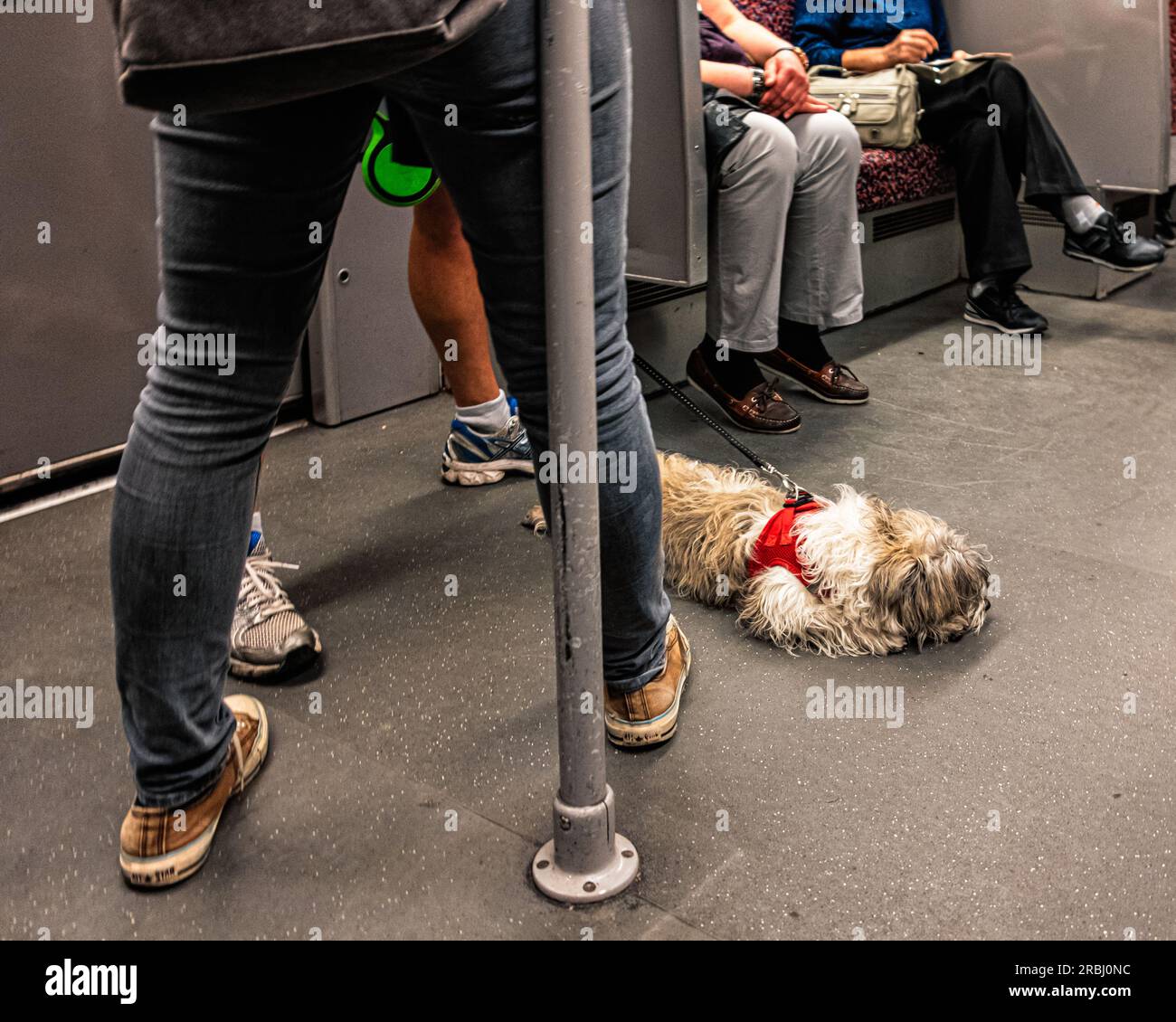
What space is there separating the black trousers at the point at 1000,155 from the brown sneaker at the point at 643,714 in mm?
2199

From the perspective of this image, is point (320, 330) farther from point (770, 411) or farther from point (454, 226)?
point (770, 411)

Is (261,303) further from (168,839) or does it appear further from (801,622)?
(801,622)

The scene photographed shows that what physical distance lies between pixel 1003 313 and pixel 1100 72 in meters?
0.74

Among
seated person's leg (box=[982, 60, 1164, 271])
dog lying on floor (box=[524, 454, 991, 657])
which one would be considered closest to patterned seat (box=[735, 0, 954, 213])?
seated person's leg (box=[982, 60, 1164, 271])

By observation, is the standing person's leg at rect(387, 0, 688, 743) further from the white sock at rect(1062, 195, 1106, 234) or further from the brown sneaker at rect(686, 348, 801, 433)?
the white sock at rect(1062, 195, 1106, 234)

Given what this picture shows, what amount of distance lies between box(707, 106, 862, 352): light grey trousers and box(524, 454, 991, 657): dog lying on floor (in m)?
0.73

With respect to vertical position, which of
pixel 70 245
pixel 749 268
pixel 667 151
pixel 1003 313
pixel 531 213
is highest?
pixel 531 213

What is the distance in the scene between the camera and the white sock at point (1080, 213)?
10.7 feet

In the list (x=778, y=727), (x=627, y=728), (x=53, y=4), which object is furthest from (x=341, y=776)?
(x=53, y=4)

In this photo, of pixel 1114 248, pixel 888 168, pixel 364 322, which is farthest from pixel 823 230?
pixel 1114 248

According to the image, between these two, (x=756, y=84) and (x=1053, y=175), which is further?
(x=1053, y=175)

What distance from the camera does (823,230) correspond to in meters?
2.60

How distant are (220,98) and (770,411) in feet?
5.95

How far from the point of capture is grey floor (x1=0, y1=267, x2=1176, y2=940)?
118cm
